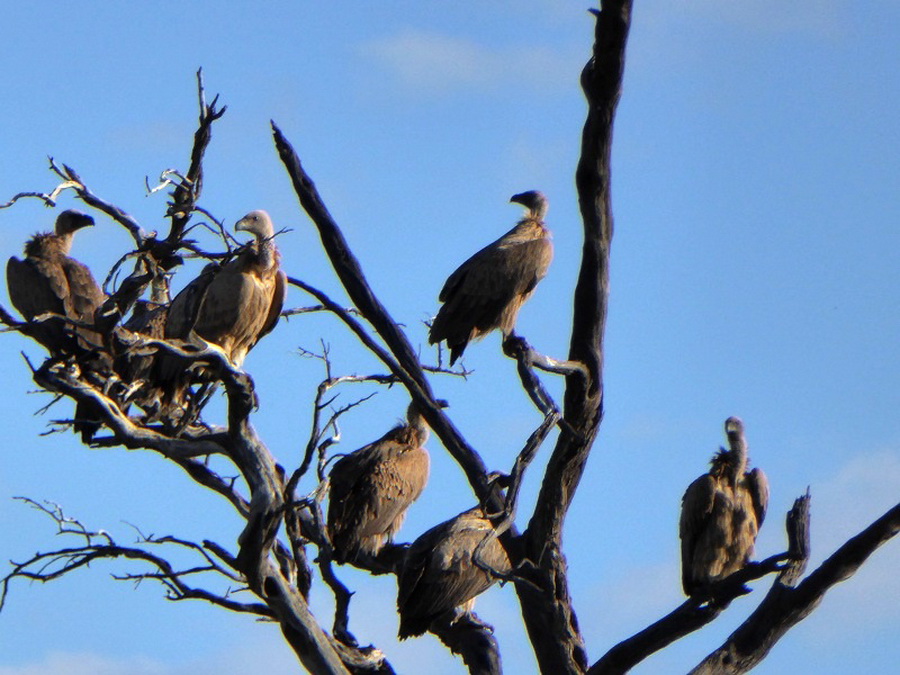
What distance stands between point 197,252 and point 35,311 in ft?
8.69

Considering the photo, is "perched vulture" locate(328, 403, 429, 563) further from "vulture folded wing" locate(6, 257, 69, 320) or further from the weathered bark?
the weathered bark

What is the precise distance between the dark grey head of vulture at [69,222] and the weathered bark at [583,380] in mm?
4912

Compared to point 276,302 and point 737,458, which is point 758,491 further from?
point 276,302

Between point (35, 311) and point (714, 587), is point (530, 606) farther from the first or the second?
point (35, 311)

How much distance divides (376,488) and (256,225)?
2.05m

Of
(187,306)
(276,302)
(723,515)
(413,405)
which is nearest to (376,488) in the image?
(413,405)

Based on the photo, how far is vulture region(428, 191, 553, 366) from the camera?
10430 millimetres

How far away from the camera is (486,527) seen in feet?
36.9

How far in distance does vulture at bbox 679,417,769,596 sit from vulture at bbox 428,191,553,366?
1.73 metres

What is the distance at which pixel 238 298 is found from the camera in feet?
33.9

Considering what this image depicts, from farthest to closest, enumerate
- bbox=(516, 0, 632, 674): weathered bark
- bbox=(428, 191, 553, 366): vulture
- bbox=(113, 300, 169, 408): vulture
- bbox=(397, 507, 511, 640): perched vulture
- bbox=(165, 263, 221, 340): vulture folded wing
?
bbox=(397, 507, 511, 640): perched vulture < bbox=(428, 191, 553, 366): vulture < bbox=(165, 263, 221, 340): vulture folded wing < bbox=(113, 300, 169, 408): vulture < bbox=(516, 0, 632, 674): weathered bark

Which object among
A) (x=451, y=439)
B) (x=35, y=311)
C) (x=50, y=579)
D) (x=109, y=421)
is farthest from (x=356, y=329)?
(x=35, y=311)

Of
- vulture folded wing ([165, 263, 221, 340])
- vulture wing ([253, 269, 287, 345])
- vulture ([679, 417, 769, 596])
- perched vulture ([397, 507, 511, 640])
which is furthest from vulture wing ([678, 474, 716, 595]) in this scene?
vulture folded wing ([165, 263, 221, 340])

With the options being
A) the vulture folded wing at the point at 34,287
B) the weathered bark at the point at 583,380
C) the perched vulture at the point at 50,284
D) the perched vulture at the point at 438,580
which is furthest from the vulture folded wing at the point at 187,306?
the weathered bark at the point at 583,380
